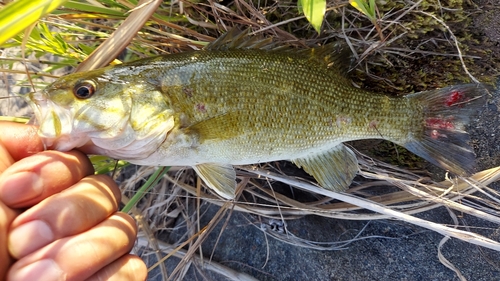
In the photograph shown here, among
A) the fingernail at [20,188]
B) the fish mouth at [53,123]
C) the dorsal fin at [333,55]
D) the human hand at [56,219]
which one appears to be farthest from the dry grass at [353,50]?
the fingernail at [20,188]

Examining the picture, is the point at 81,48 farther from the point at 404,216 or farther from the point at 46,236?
the point at 404,216

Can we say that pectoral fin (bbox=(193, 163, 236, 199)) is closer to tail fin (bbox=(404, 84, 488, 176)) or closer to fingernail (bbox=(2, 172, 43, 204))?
fingernail (bbox=(2, 172, 43, 204))

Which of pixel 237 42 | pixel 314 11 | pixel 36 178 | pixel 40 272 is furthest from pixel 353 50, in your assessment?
pixel 40 272

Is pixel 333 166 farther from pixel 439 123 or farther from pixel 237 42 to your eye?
pixel 237 42

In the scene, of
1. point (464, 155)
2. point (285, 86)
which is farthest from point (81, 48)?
point (464, 155)

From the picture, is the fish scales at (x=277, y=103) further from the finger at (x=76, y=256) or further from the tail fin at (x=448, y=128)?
the finger at (x=76, y=256)

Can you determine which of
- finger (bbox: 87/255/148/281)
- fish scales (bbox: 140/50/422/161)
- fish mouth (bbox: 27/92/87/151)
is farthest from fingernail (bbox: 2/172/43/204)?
fish scales (bbox: 140/50/422/161)
